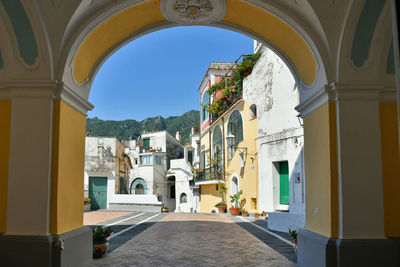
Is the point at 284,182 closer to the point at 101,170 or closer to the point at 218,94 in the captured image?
the point at 218,94

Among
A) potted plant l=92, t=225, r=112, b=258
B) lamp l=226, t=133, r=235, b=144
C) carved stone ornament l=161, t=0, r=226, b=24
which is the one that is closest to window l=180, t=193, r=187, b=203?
lamp l=226, t=133, r=235, b=144

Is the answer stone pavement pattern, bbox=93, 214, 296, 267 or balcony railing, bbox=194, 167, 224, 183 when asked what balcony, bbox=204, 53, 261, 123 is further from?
stone pavement pattern, bbox=93, 214, 296, 267

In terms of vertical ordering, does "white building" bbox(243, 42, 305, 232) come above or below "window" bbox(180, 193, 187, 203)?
above

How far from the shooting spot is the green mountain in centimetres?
7444

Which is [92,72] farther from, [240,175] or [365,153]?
[240,175]

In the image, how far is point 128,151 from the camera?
43812 mm

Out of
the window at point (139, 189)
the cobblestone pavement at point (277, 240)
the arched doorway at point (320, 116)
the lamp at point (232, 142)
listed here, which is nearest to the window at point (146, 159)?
the window at point (139, 189)

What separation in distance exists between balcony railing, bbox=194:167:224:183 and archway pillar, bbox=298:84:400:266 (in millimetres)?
17595

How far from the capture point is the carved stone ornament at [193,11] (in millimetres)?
6168

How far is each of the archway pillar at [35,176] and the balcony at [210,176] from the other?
17873 mm

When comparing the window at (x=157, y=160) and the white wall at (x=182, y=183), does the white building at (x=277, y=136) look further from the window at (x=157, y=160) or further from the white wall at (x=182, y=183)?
the window at (x=157, y=160)

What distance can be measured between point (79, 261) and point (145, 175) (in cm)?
3385

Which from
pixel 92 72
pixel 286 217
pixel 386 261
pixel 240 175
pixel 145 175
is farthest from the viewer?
pixel 145 175

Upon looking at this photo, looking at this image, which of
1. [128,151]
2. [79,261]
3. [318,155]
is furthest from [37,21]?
[128,151]
